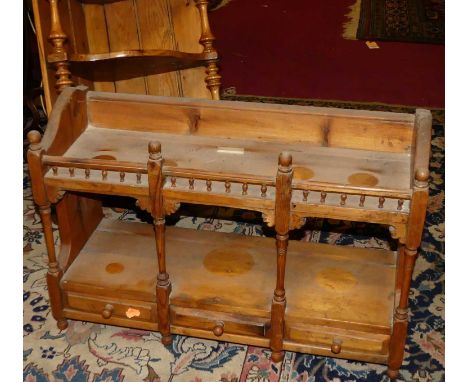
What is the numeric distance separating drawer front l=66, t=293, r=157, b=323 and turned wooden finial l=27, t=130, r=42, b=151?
733 mm

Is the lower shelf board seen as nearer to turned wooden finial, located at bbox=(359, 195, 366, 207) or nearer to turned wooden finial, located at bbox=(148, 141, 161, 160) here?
turned wooden finial, located at bbox=(359, 195, 366, 207)

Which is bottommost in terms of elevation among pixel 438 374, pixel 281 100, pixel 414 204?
pixel 438 374

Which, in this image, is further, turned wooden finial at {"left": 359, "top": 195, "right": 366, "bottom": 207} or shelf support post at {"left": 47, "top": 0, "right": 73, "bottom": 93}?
shelf support post at {"left": 47, "top": 0, "right": 73, "bottom": 93}

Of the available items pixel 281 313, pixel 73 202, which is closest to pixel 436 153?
pixel 281 313

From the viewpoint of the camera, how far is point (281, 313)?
2670mm

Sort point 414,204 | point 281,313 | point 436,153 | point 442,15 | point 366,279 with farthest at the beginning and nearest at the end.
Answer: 1. point 442,15
2. point 436,153
3. point 366,279
4. point 281,313
5. point 414,204

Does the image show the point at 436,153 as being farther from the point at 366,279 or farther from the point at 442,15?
the point at 442,15

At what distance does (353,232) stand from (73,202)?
5.17ft

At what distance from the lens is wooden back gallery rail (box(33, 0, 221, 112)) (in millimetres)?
3582


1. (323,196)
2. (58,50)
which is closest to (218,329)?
(323,196)

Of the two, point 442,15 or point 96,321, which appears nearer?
point 96,321

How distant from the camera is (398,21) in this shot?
21.4 feet

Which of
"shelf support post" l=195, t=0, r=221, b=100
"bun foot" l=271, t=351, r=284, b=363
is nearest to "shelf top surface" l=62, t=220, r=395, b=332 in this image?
"bun foot" l=271, t=351, r=284, b=363

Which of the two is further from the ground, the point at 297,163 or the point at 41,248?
the point at 297,163
